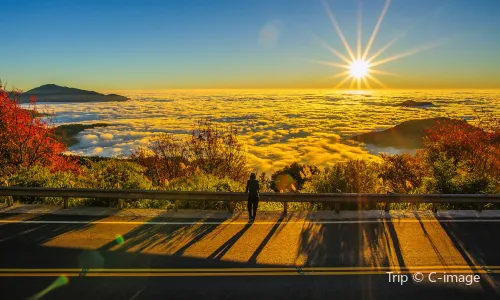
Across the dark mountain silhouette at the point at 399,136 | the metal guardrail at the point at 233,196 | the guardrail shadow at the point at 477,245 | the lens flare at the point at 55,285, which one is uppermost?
the metal guardrail at the point at 233,196

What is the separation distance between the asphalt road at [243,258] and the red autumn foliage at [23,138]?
1683 cm

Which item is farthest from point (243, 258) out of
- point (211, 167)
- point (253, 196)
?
point (211, 167)

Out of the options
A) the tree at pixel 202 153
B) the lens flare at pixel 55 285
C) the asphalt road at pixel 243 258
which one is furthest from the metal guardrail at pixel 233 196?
the tree at pixel 202 153

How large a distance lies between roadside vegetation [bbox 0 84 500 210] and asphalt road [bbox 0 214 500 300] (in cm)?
255

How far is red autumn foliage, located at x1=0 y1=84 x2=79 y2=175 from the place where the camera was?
25375 mm

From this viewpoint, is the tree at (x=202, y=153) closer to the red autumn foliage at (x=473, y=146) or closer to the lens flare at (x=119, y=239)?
the lens flare at (x=119, y=239)

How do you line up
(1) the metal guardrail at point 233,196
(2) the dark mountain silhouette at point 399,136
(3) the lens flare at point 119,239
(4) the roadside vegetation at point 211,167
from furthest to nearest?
(2) the dark mountain silhouette at point 399,136, (4) the roadside vegetation at point 211,167, (1) the metal guardrail at point 233,196, (3) the lens flare at point 119,239

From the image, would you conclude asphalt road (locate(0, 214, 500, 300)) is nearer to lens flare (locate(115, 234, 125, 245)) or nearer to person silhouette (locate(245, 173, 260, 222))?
lens flare (locate(115, 234, 125, 245))

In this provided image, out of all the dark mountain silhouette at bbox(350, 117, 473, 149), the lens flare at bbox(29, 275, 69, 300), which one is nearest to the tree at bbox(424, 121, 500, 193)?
the lens flare at bbox(29, 275, 69, 300)

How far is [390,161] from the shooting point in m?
48.8

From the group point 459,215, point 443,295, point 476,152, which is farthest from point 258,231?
point 476,152

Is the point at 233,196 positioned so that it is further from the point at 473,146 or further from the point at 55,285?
the point at 473,146

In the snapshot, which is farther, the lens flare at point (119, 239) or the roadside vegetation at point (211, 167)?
the roadside vegetation at point (211, 167)

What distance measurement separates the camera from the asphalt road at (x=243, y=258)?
7371 millimetres
